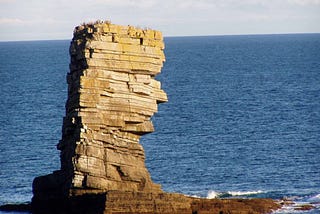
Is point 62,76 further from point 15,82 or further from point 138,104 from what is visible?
point 138,104

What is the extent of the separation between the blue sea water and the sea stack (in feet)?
21.6

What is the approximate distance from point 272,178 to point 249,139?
63.5ft

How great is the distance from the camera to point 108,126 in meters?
59.1

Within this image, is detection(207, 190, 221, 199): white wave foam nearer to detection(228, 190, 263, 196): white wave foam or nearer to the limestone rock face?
detection(228, 190, 263, 196): white wave foam

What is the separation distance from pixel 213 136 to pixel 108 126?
36310 millimetres

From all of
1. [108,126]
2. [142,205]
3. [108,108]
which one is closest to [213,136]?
[108,126]

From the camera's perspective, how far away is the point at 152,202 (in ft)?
182

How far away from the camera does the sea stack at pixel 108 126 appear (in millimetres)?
57000

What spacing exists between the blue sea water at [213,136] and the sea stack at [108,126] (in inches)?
259

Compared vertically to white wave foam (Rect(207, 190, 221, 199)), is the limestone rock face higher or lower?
higher

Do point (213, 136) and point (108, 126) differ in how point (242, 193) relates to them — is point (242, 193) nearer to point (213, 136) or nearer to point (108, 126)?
point (108, 126)

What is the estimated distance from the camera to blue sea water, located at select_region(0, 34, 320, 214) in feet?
235

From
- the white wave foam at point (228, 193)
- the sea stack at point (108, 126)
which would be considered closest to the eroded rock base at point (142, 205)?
the sea stack at point (108, 126)

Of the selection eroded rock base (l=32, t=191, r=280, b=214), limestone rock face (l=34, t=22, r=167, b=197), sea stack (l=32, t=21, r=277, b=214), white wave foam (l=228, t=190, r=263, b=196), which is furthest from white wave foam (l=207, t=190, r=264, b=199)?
limestone rock face (l=34, t=22, r=167, b=197)
